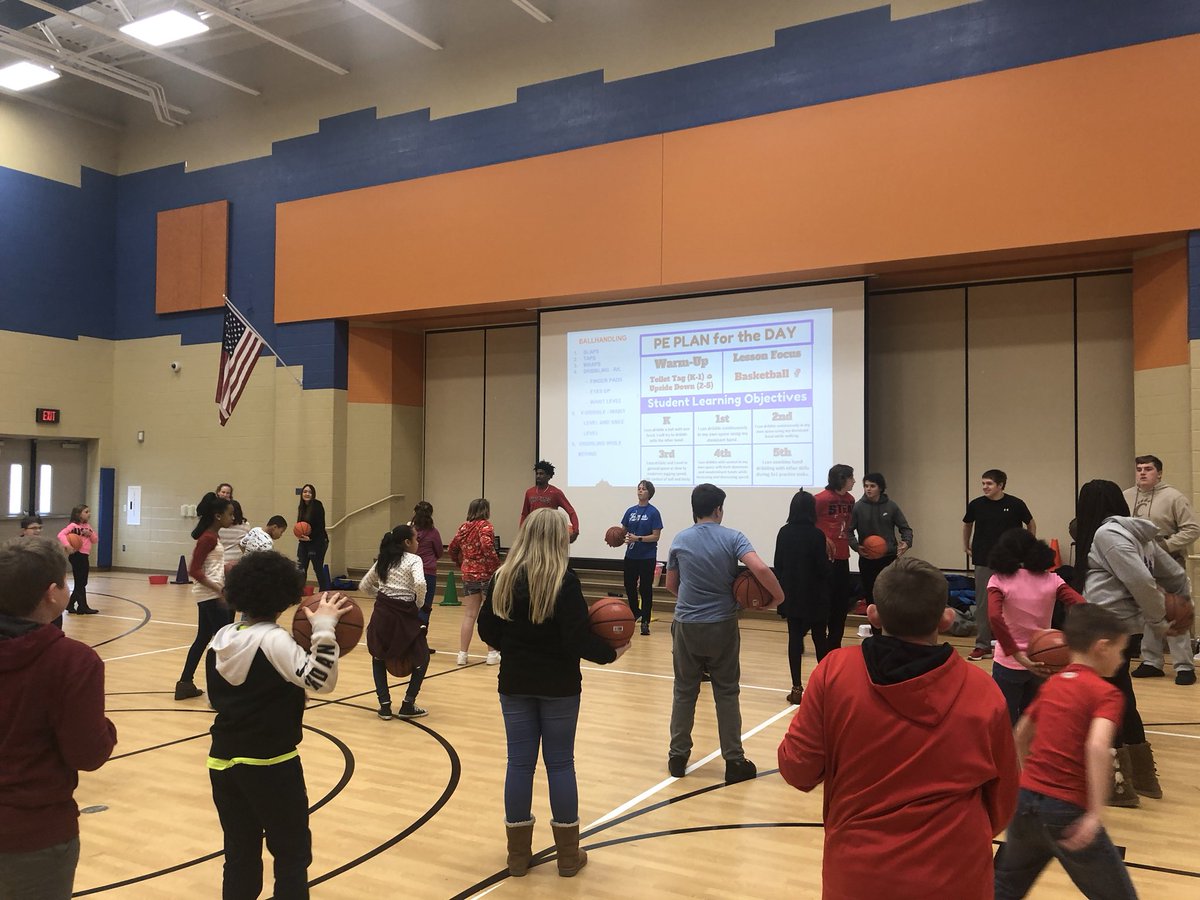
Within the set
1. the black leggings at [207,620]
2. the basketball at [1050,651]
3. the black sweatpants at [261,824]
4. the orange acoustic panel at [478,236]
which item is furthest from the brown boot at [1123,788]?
the orange acoustic panel at [478,236]

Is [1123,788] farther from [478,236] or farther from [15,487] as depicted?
[15,487]

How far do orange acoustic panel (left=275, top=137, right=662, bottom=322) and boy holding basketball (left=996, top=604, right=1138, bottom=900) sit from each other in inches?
338

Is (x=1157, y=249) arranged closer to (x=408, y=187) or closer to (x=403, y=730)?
(x=403, y=730)

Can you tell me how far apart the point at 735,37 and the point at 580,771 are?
8.78m

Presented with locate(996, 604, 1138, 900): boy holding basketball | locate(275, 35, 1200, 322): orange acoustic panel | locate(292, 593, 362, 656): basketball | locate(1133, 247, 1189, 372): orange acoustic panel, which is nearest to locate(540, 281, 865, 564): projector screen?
locate(275, 35, 1200, 322): orange acoustic panel

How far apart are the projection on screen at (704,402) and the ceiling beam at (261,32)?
18.1 feet

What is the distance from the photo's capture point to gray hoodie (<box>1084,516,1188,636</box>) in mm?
4133

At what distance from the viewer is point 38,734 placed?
2.07 metres

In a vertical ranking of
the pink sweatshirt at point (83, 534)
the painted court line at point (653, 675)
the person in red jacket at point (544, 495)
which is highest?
the person in red jacket at point (544, 495)

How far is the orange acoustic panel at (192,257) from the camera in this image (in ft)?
47.3

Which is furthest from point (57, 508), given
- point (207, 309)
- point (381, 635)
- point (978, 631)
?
point (978, 631)

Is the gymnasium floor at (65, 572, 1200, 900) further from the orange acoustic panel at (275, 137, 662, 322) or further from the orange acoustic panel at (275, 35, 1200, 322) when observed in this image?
the orange acoustic panel at (275, 137, 662, 322)

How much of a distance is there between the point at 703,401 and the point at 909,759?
359 inches

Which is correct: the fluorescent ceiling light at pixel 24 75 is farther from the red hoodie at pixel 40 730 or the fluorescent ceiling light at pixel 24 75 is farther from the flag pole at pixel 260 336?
the red hoodie at pixel 40 730
